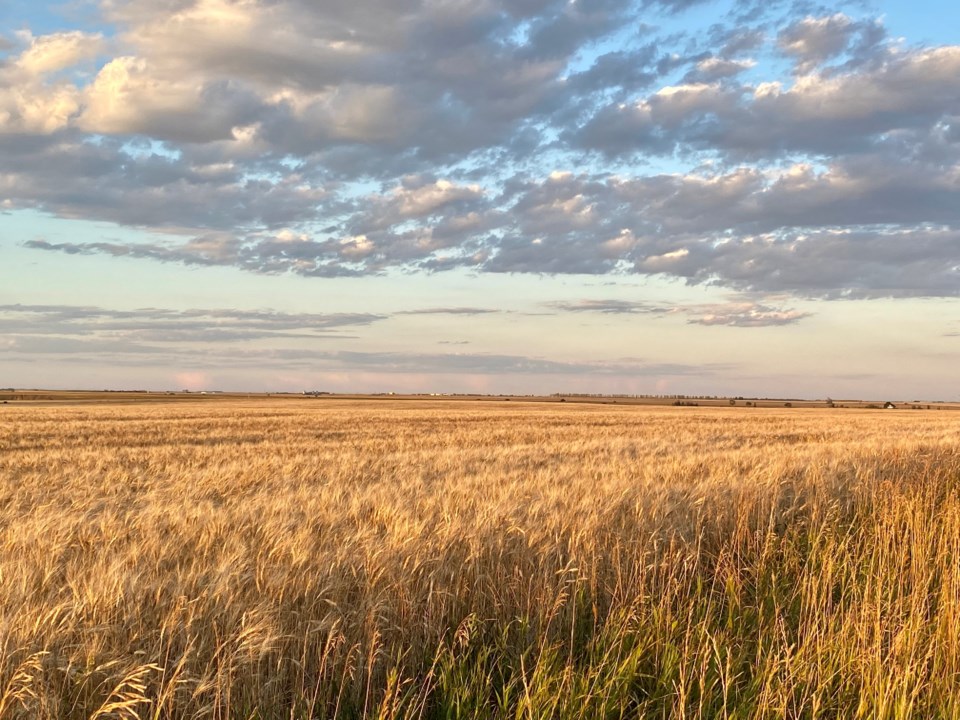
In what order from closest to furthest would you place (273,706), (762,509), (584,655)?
1. (273,706)
2. (584,655)
3. (762,509)

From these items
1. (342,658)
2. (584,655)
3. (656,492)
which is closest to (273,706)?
(342,658)

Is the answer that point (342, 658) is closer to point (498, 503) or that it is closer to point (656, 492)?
point (498, 503)

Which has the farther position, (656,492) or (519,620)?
(656,492)

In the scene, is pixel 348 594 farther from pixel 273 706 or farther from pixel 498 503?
pixel 498 503

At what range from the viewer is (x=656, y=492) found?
7984 millimetres

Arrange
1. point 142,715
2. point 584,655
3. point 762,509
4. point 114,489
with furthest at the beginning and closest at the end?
point 114,489 < point 762,509 < point 584,655 < point 142,715

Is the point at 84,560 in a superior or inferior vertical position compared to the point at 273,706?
superior

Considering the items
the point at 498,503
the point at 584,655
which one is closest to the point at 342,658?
the point at 584,655

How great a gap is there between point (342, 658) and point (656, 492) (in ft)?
16.5

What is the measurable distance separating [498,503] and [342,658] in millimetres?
3196

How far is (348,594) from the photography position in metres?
4.28

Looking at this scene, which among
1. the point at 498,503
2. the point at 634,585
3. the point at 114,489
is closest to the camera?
the point at 634,585

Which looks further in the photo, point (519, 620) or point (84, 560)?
point (84, 560)

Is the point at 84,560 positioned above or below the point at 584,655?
above
